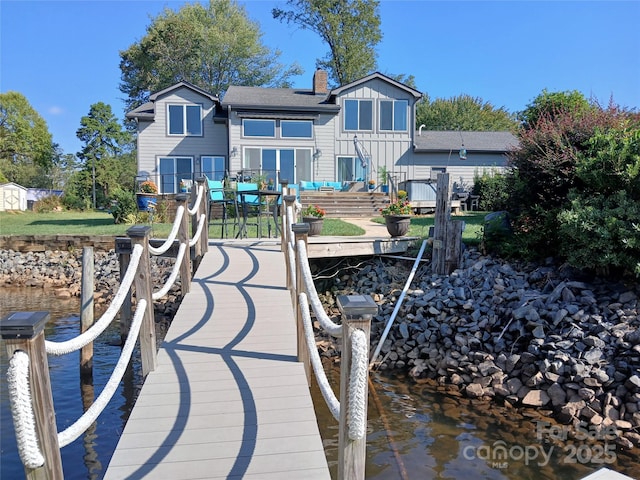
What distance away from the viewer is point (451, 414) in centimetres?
598

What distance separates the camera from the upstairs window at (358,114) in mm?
22953

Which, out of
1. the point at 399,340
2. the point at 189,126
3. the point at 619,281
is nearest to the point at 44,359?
the point at 399,340

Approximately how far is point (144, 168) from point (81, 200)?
835cm

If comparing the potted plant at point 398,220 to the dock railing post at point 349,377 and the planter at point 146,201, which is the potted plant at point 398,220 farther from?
the planter at point 146,201

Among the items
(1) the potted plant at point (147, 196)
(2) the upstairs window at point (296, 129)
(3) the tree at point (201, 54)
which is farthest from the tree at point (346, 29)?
(1) the potted plant at point (147, 196)

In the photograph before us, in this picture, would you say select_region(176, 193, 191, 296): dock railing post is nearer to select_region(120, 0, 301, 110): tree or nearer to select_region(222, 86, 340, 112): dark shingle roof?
select_region(222, 86, 340, 112): dark shingle roof

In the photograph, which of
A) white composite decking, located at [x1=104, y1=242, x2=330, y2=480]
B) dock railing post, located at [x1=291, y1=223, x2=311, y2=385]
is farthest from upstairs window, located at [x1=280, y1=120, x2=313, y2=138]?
dock railing post, located at [x1=291, y1=223, x2=311, y2=385]

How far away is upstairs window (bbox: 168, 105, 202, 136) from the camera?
75.9ft

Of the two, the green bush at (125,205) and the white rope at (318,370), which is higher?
the green bush at (125,205)

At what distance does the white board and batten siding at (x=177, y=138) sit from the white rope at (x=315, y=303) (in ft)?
65.5

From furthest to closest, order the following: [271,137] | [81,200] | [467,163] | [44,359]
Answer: [81,200]
[467,163]
[271,137]
[44,359]

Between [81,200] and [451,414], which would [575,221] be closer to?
[451,414]

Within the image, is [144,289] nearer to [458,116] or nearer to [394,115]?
[394,115]

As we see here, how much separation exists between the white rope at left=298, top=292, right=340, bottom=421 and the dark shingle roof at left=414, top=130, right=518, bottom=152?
20343 millimetres
